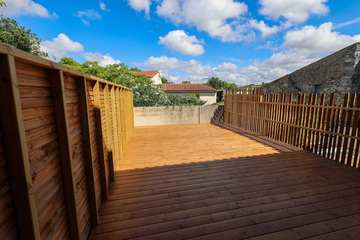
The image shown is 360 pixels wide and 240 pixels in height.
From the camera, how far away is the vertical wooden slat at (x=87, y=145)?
1957 millimetres

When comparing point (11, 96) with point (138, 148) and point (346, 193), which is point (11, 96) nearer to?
point (346, 193)

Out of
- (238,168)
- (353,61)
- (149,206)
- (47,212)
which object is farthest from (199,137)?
(353,61)

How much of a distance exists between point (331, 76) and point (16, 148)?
16.0 m

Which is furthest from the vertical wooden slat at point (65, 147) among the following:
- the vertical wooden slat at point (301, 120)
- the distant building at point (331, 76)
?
the distant building at point (331, 76)

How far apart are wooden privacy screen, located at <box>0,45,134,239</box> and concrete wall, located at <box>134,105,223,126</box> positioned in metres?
7.69

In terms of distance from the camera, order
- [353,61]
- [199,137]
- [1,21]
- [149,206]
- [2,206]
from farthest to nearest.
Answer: [1,21]
[353,61]
[199,137]
[149,206]
[2,206]

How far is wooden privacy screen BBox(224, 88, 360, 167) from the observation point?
12.8ft

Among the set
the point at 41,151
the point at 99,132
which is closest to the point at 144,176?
the point at 99,132

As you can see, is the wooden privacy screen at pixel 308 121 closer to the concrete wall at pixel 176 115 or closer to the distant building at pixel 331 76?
the concrete wall at pixel 176 115

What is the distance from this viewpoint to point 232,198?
2.72 meters

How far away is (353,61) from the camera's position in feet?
35.2

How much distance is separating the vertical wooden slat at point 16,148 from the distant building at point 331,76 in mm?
15450

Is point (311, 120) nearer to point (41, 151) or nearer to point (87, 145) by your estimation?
point (87, 145)

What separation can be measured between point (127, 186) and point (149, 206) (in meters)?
0.74
